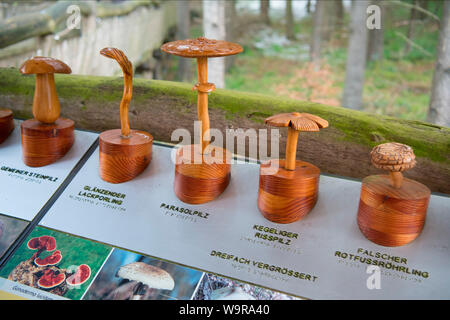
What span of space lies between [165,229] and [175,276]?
0.22 m

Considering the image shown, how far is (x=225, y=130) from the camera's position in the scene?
2201 mm

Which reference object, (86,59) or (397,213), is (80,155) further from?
(86,59)

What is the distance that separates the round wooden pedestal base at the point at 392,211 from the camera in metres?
1.48

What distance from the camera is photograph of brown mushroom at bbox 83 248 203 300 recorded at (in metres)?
1.51

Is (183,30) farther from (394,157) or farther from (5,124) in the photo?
(394,157)

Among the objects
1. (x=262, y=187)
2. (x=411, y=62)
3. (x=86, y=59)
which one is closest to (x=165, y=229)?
(x=262, y=187)

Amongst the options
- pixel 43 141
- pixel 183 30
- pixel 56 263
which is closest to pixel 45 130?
pixel 43 141

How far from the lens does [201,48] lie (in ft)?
4.98

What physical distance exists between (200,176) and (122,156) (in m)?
0.38

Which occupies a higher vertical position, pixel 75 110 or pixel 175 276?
pixel 75 110

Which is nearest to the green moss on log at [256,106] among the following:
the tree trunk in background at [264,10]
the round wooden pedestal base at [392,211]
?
the round wooden pedestal base at [392,211]

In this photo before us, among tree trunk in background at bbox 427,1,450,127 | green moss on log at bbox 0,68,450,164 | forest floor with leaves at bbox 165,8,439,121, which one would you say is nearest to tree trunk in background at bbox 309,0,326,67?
forest floor with leaves at bbox 165,8,439,121

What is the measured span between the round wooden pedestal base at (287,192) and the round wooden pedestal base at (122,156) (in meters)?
0.56

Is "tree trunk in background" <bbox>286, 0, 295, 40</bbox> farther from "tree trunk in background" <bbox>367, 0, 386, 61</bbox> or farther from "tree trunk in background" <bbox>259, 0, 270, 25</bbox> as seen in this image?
"tree trunk in background" <bbox>367, 0, 386, 61</bbox>
